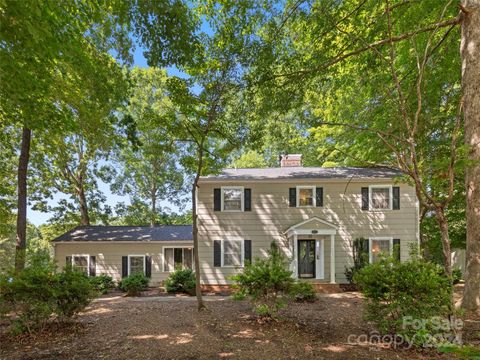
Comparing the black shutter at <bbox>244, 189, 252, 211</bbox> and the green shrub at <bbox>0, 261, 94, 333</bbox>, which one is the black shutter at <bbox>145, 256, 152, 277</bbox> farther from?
the green shrub at <bbox>0, 261, 94, 333</bbox>

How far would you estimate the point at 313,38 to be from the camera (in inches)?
305

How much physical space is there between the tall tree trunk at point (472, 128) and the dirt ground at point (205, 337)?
2.52 meters

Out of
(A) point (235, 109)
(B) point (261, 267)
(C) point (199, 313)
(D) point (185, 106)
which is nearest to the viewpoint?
(B) point (261, 267)

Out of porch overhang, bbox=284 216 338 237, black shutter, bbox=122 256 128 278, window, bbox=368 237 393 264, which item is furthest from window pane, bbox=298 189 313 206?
black shutter, bbox=122 256 128 278

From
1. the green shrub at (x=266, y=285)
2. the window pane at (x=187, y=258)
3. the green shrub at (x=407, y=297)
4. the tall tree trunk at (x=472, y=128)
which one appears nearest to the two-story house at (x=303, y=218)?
the window pane at (x=187, y=258)

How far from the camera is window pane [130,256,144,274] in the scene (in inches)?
576

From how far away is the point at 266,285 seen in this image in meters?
6.30

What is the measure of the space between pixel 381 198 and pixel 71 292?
40.4ft

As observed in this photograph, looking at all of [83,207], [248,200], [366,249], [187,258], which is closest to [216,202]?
[248,200]

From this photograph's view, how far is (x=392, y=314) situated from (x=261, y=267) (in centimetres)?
277

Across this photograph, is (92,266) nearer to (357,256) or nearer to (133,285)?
(133,285)

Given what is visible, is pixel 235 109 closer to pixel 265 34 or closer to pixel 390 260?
pixel 265 34

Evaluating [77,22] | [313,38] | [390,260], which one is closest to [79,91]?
[77,22]

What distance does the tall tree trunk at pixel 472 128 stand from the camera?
18.6ft
